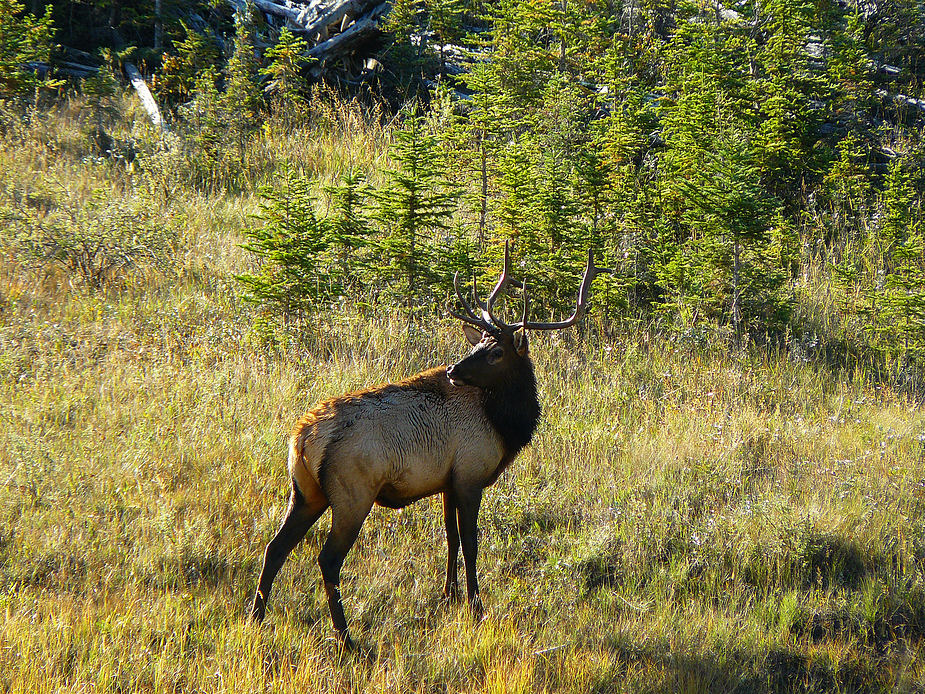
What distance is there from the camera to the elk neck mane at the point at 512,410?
5.94 m

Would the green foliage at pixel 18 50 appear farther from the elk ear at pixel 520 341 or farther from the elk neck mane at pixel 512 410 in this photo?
the elk neck mane at pixel 512 410

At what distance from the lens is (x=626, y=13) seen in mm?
17375

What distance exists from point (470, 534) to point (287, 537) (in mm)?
1283

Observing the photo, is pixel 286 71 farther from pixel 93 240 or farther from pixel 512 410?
pixel 512 410

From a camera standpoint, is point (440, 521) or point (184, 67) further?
point (184, 67)

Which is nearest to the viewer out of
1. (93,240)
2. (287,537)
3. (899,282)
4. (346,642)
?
(346,642)

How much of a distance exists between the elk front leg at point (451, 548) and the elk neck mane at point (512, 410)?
1.90 feet

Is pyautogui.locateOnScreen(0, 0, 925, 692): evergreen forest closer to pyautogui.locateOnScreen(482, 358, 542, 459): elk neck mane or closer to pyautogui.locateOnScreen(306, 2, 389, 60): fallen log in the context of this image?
pyautogui.locateOnScreen(306, 2, 389, 60): fallen log

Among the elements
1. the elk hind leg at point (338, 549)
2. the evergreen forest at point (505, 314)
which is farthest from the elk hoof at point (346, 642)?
the evergreen forest at point (505, 314)

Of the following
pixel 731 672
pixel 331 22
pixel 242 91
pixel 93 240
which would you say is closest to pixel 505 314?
pixel 93 240

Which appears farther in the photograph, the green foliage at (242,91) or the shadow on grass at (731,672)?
the green foliage at (242,91)

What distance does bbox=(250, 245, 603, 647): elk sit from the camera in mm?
5082

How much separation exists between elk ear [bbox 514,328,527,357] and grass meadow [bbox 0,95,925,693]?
1399mm

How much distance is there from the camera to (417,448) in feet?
17.9
